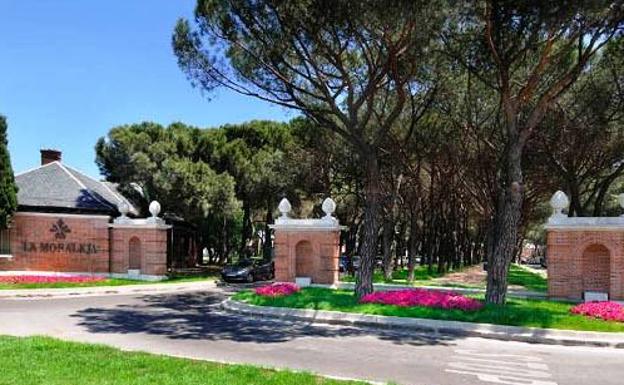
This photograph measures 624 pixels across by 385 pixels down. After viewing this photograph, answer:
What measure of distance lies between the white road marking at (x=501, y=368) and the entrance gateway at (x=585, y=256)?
9.87 meters

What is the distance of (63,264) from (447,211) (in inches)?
1090

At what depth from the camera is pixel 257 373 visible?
923 cm

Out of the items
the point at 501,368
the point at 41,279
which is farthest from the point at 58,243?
the point at 501,368

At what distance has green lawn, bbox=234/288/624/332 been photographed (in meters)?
15.0

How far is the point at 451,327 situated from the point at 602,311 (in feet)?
14.0

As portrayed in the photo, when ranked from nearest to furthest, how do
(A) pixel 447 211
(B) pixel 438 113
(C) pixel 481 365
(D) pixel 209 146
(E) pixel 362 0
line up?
(C) pixel 481 365
(E) pixel 362 0
(B) pixel 438 113
(D) pixel 209 146
(A) pixel 447 211

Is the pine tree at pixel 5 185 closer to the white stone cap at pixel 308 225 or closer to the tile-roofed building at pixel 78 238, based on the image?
the tile-roofed building at pixel 78 238

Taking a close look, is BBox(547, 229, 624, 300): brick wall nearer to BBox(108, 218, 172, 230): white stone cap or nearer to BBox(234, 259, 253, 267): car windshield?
BBox(234, 259, 253, 267): car windshield

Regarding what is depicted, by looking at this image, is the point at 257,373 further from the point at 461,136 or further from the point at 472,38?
the point at 461,136

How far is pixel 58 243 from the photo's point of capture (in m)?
30.3

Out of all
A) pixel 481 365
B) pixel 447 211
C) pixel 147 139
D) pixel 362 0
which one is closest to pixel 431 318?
pixel 481 365

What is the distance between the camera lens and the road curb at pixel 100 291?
22984mm

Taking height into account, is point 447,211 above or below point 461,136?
below

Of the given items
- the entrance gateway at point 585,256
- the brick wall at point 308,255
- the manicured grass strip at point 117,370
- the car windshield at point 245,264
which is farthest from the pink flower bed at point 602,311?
the car windshield at point 245,264
